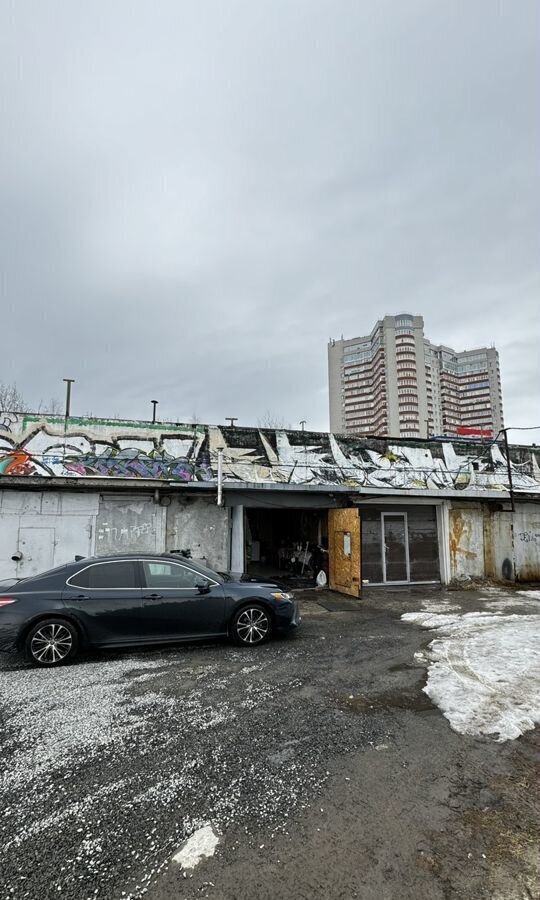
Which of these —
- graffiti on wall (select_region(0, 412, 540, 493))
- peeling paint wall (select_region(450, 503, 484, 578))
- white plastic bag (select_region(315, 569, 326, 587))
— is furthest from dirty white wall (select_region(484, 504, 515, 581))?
white plastic bag (select_region(315, 569, 326, 587))

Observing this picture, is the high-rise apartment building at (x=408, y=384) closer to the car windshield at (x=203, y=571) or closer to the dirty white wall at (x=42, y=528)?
the dirty white wall at (x=42, y=528)

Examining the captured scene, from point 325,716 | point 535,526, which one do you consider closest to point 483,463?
point 535,526

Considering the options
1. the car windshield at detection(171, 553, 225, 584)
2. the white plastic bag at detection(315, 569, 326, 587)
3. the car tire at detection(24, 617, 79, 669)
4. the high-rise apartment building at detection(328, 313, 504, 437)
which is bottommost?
the white plastic bag at detection(315, 569, 326, 587)

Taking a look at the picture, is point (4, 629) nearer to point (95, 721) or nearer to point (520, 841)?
point (95, 721)

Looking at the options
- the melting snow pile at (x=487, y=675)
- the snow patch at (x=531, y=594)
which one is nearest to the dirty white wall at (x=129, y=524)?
the melting snow pile at (x=487, y=675)

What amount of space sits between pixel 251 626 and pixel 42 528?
24.7 ft

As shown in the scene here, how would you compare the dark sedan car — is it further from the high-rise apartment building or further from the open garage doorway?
the high-rise apartment building

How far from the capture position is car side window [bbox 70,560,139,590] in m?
6.53

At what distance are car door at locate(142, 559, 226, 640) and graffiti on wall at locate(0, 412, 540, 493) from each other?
19.1 feet

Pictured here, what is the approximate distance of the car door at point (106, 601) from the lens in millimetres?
6324

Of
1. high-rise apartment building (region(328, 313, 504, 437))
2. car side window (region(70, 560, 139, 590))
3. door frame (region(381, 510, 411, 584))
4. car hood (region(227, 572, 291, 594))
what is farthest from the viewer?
high-rise apartment building (region(328, 313, 504, 437))

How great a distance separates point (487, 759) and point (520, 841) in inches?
39.1

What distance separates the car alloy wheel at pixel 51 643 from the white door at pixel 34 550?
6.29 meters

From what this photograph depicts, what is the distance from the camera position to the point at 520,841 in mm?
2688
